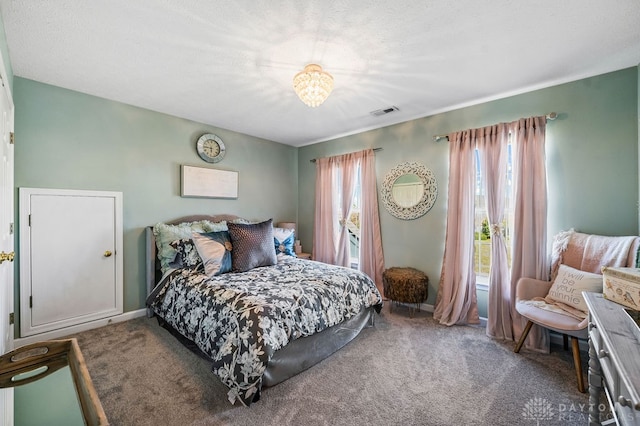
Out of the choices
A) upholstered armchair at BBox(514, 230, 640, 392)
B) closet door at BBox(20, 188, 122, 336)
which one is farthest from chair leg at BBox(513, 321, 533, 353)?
closet door at BBox(20, 188, 122, 336)

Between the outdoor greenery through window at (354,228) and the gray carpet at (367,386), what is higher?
the outdoor greenery through window at (354,228)

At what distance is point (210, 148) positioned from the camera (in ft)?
12.1

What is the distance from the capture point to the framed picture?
345 cm

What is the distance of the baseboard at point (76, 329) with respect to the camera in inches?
96.1

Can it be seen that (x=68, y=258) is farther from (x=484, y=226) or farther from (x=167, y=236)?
(x=484, y=226)

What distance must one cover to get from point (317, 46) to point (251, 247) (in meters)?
2.02

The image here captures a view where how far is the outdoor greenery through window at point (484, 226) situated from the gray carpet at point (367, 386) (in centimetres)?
83

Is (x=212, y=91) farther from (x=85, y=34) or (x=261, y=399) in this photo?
(x=261, y=399)

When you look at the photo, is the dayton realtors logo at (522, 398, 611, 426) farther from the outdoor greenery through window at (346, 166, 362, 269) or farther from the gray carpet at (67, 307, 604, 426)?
the outdoor greenery through window at (346, 166, 362, 269)

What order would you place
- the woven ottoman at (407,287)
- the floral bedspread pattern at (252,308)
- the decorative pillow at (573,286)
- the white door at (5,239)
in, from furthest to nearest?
the woven ottoman at (407,287)
the decorative pillow at (573,286)
the floral bedspread pattern at (252,308)
the white door at (5,239)

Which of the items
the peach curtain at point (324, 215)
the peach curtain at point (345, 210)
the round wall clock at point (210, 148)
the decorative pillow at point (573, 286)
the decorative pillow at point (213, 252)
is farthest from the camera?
the peach curtain at point (324, 215)

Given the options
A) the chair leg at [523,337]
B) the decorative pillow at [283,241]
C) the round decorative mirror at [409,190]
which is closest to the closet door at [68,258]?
the decorative pillow at [283,241]

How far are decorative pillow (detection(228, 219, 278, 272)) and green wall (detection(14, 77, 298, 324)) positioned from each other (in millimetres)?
1054

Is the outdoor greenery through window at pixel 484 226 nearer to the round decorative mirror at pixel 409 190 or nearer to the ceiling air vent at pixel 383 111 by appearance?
the round decorative mirror at pixel 409 190
